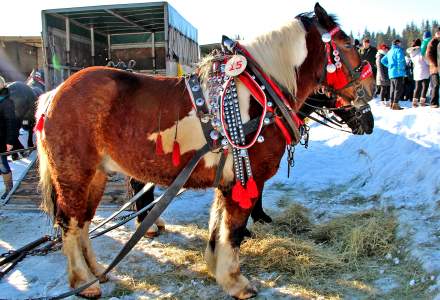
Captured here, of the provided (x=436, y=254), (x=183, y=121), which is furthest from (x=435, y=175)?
(x=183, y=121)

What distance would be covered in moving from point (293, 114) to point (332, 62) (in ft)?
1.55

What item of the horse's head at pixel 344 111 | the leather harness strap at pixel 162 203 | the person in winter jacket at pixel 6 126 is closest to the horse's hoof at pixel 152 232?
the leather harness strap at pixel 162 203

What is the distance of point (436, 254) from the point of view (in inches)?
122

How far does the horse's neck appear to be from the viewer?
2832mm

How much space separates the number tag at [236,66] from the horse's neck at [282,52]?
19 cm

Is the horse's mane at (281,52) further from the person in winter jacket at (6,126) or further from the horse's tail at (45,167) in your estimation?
the person in winter jacket at (6,126)

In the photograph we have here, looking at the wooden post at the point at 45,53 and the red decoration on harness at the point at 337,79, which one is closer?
the red decoration on harness at the point at 337,79

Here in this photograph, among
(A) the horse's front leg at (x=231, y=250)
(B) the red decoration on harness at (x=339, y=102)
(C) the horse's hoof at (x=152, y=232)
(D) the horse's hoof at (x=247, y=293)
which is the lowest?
(C) the horse's hoof at (x=152, y=232)

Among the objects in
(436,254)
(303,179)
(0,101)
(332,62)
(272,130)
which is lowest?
(303,179)

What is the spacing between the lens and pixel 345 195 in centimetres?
528

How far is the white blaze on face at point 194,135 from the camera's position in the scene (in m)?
2.73

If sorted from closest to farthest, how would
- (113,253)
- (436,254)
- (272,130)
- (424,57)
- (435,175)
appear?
(272,130), (436,254), (113,253), (435,175), (424,57)

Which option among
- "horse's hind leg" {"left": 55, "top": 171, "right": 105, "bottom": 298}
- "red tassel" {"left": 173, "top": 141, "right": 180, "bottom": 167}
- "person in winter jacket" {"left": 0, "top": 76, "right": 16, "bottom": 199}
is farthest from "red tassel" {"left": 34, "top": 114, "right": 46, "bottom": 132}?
"person in winter jacket" {"left": 0, "top": 76, "right": 16, "bottom": 199}

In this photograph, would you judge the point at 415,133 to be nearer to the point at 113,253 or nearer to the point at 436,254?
the point at 436,254
